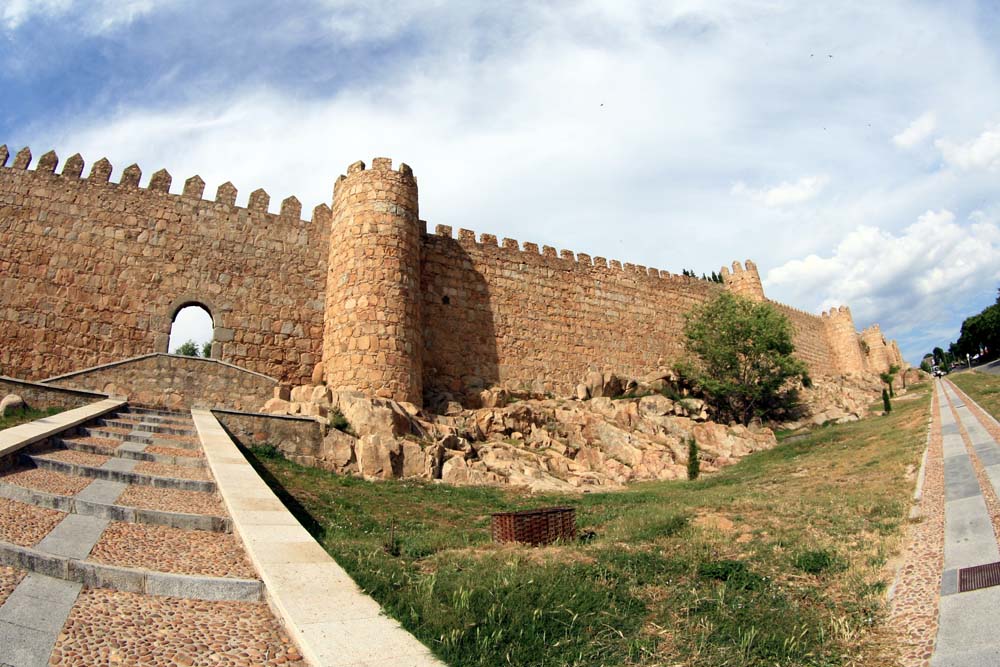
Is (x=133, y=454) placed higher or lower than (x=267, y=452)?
higher

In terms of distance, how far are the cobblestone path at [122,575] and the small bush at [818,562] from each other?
4279 mm

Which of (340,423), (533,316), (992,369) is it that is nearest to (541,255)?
(533,316)

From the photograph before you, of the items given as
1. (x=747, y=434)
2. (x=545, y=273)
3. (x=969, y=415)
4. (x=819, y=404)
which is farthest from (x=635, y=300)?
(x=969, y=415)

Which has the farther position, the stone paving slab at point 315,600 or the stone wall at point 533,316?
the stone wall at point 533,316

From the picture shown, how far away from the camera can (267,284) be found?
16.7m

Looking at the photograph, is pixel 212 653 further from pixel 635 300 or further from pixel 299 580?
pixel 635 300

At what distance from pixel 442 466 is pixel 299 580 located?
8977mm

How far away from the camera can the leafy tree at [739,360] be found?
74.0 ft

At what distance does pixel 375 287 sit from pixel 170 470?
30.2 feet

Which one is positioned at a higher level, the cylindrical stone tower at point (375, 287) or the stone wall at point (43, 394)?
the cylindrical stone tower at point (375, 287)

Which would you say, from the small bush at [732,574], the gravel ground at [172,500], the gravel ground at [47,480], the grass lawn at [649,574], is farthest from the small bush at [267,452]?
the small bush at [732,574]

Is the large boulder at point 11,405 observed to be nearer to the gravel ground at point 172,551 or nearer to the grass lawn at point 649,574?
the grass lawn at point 649,574

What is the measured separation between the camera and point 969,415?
15.4 m

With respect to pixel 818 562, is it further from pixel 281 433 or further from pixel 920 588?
pixel 281 433
